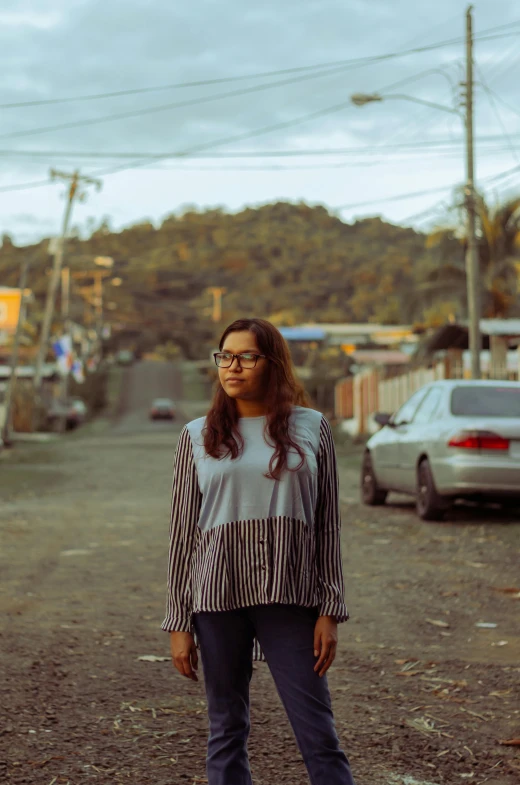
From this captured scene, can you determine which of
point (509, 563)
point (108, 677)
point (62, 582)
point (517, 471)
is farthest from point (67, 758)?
point (517, 471)

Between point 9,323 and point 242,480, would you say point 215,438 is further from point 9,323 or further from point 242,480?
point 9,323

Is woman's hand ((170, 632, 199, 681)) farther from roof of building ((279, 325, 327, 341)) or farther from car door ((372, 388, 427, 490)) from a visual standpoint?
roof of building ((279, 325, 327, 341))

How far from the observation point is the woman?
3.55 metres

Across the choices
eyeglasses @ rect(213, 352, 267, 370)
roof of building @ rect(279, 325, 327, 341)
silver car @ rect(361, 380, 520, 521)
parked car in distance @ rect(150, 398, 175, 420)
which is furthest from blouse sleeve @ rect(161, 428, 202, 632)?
parked car in distance @ rect(150, 398, 175, 420)

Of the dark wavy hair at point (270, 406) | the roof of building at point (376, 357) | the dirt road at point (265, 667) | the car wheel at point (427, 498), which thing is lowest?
the dirt road at point (265, 667)

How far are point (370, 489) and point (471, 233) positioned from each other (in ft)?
34.9

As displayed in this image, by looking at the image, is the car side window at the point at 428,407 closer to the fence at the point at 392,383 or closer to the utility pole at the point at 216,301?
the fence at the point at 392,383

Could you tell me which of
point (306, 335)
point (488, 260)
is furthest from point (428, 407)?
point (306, 335)

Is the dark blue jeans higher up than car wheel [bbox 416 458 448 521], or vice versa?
the dark blue jeans

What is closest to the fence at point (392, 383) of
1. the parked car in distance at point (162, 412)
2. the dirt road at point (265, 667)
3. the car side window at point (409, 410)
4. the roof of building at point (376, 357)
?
the roof of building at point (376, 357)

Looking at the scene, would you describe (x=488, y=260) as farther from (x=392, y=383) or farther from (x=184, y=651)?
(x=184, y=651)

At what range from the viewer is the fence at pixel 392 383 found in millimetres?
28906

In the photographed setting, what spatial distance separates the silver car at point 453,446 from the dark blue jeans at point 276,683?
9.82 metres

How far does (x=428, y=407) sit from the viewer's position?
14664 millimetres
